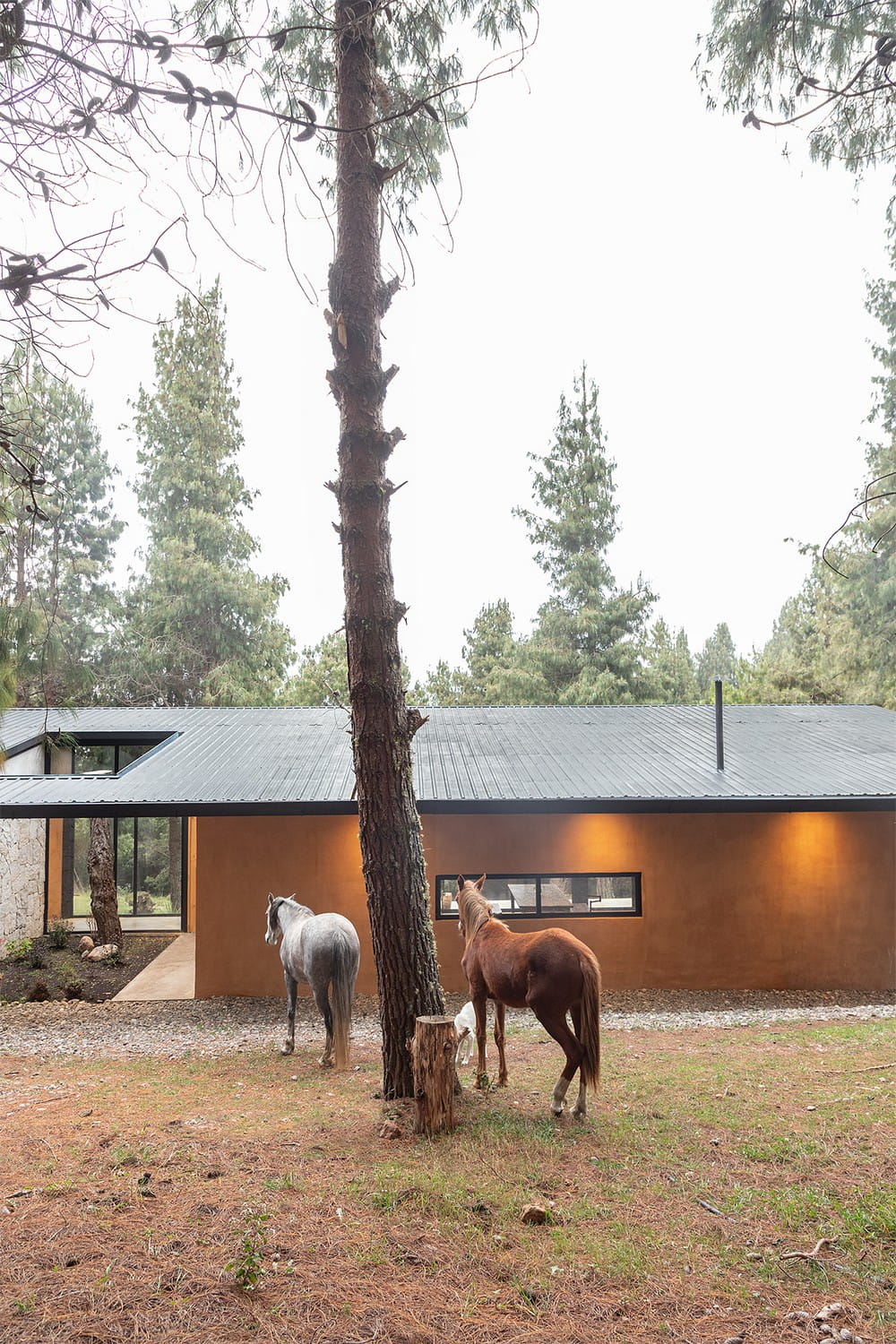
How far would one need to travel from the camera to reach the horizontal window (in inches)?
380

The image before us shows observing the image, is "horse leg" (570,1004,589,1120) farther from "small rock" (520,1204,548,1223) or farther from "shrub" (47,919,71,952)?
"shrub" (47,919,71,952)

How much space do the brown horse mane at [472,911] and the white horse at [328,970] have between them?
52.3 inches

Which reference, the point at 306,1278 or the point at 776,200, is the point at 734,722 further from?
the point at 306,1278

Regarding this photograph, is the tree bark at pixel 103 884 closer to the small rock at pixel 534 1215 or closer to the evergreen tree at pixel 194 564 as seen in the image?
the evergreen tree at pixel 194 564

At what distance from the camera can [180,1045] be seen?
7406 millimetres

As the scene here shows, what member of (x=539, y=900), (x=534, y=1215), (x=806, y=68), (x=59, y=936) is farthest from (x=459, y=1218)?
(x=59, y=936)

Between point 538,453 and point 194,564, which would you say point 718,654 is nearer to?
point 538,453

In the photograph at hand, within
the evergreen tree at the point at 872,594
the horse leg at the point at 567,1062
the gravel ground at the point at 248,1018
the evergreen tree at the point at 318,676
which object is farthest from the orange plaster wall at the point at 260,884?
the evergreen tree at the point at 318,676

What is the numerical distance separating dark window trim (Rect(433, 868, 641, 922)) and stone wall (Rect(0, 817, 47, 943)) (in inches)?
260

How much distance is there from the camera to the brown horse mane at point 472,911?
5.59 m

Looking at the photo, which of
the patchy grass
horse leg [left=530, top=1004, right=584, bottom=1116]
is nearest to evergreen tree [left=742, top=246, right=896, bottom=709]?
horse leg [left=530, top=1004, right=584, bottom=1116]

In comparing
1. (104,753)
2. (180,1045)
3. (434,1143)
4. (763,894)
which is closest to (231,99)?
(434,1143)

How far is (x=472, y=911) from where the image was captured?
224 inches

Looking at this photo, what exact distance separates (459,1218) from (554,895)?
6.63m
